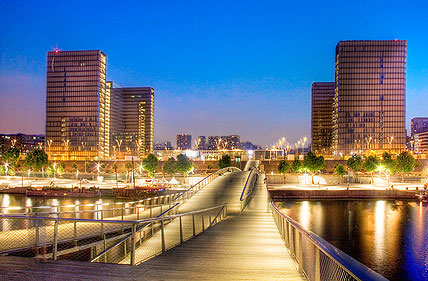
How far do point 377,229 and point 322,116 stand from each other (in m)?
159

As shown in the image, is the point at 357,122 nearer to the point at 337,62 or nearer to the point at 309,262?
the point at 337,62

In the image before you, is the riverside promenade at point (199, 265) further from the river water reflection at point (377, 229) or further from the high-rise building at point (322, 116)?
the high-rise building at point (322, 116)

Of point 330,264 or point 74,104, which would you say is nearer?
point 330,264

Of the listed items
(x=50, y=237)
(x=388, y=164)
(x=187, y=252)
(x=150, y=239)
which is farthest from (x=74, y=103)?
(x=187, y=252)

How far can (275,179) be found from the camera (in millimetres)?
84875

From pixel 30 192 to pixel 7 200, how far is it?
6.16m

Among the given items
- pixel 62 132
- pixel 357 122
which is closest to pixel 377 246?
pixel 357 122

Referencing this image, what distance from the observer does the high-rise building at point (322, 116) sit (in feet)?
624

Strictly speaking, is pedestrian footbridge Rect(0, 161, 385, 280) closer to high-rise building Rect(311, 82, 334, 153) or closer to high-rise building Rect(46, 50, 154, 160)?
high-rise building Rect(46, 50, 154, 160)

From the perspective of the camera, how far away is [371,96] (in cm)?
14138

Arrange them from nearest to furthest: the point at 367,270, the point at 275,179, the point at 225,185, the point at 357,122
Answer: the point at 367,270, the point at 225,185, the point at 275,179, the point at 357,122

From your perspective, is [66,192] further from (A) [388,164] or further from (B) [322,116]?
(B) [322,116]

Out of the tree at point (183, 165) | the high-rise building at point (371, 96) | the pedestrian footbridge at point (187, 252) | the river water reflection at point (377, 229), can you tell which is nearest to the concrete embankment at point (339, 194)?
the river water reflection at point (377, 229)

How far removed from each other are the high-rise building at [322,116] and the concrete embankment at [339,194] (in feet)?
409
